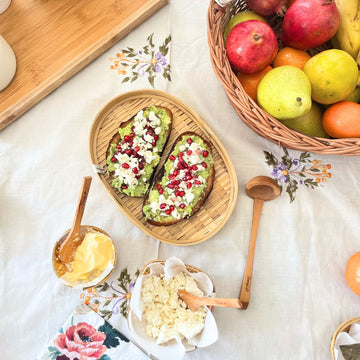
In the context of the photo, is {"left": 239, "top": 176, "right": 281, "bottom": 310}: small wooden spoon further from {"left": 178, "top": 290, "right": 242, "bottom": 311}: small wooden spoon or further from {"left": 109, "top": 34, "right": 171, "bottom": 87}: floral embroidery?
{"left": 109, "top": 34, "right": 171, "bottom": 87}: floral embroidery

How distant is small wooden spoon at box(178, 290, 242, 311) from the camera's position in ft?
2.53

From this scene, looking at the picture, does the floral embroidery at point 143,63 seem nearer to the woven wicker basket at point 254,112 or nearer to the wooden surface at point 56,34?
the wooden surface at point 56,34

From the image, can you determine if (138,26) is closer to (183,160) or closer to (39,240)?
(183,160)

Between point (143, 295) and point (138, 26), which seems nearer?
point (143, 295)

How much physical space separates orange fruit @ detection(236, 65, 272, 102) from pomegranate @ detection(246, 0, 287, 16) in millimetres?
136

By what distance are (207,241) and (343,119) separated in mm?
468

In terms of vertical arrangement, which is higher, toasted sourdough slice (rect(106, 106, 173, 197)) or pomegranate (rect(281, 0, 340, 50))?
pomegranate (rect(281, 0, 340, 50))

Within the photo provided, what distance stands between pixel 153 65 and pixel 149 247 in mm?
536

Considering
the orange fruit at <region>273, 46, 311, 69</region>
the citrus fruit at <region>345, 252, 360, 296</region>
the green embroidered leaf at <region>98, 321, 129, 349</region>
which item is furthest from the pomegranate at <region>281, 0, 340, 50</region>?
the green embroidered leaf at <region>98, 321, 129, 349</region>

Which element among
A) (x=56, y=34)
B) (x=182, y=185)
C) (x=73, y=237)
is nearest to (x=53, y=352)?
(x=73, y=237)

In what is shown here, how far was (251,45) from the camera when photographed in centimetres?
82

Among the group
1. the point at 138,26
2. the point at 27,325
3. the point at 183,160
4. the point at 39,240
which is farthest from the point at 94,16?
the point at 27,325

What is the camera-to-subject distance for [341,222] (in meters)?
1.00

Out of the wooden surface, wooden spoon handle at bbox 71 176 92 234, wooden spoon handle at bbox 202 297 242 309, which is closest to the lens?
wooden spoon handle at bbox 202 297 242 309
